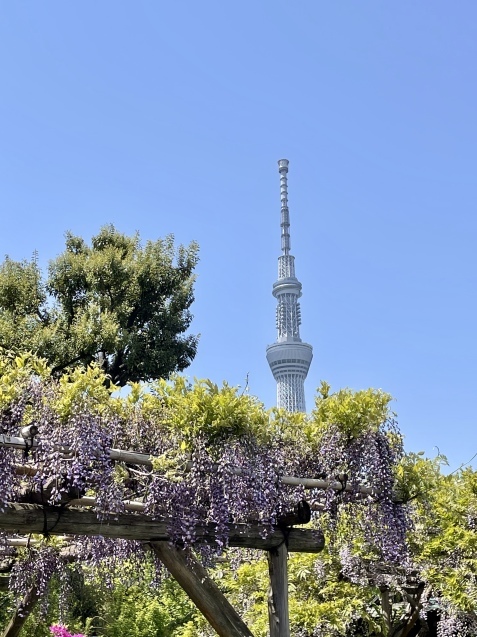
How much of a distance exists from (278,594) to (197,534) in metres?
1.07

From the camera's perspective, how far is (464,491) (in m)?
8.84

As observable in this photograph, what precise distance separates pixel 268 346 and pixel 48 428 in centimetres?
9146

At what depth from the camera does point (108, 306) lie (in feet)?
51.8

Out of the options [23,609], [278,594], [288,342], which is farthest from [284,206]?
[278,594]

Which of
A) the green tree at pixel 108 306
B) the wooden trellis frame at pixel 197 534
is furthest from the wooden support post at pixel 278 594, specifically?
the green tree at pixel 108 306

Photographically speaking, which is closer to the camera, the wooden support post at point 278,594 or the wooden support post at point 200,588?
the wooden support post at point 200,588

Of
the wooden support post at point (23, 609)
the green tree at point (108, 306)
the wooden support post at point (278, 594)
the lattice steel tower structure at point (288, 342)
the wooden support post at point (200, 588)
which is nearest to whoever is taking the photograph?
the wooden support post at point (200, 588)

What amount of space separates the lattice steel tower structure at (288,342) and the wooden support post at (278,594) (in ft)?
241

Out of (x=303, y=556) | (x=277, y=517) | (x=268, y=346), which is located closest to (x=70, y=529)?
(x=277, y=517)

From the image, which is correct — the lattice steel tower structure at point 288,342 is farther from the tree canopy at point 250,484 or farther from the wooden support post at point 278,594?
the wooden support post at point 278,594

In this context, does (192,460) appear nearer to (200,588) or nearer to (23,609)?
(200,588)

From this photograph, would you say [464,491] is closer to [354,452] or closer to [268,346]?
[354,452]

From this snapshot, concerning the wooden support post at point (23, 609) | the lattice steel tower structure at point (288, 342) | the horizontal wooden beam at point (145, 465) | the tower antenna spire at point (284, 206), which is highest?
the tower antenna spire at point (284, 206)

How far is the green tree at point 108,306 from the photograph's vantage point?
1506 cm
